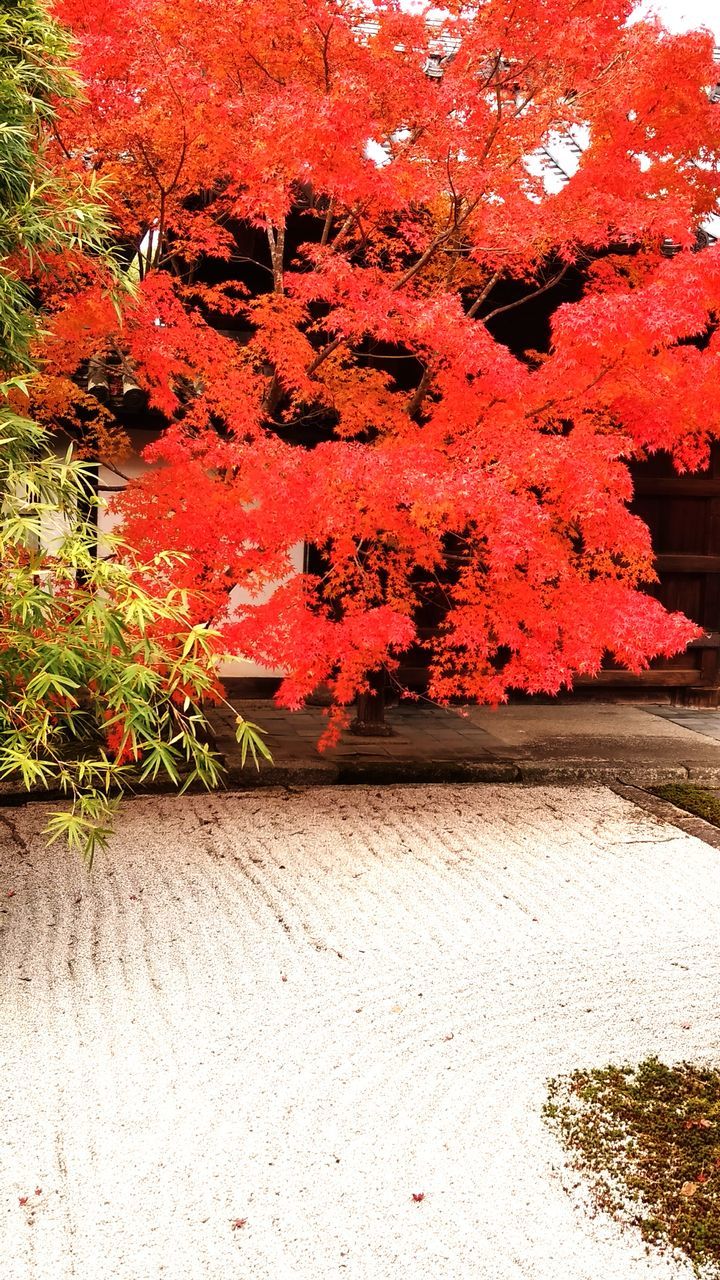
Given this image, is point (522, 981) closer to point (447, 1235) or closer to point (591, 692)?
point (447, 1235)

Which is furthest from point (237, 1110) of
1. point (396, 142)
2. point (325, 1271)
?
point (396, 142)

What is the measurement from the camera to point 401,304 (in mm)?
8555

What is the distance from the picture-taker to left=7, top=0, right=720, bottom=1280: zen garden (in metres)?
4.73

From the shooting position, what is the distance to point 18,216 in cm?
647

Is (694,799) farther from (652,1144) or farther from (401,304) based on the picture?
(652,1144)

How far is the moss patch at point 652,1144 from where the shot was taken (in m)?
4.48

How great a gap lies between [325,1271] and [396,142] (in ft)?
26.3

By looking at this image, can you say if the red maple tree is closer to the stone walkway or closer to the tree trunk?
the stone walkway

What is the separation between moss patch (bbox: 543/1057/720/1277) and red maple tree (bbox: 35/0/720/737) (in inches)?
166

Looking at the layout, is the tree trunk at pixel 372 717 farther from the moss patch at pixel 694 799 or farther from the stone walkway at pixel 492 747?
the moss patch at pixel 694 799

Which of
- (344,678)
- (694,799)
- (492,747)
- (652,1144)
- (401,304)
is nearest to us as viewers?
(652,1144)

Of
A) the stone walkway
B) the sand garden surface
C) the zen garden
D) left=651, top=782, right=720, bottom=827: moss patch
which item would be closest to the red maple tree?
the zen garden

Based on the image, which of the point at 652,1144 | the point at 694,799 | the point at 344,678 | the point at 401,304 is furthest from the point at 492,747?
the point at 652,1144

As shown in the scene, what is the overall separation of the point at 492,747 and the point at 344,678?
2899 millimetres
